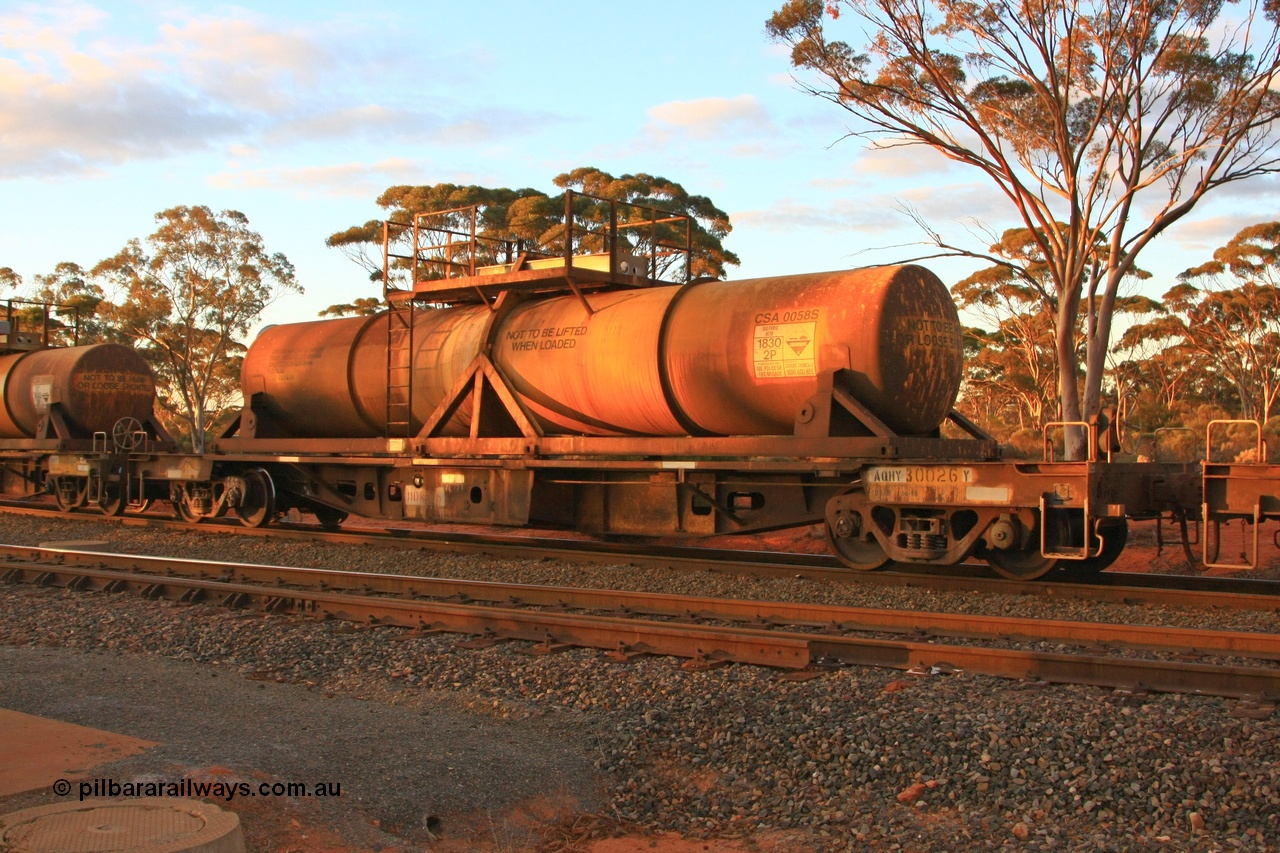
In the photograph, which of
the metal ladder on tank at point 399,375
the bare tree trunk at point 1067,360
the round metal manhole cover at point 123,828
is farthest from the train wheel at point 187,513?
the bare tree trunk at point 1067,360

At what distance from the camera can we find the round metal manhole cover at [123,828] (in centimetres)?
373

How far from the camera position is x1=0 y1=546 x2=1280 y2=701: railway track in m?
6.65

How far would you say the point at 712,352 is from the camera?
449 inches

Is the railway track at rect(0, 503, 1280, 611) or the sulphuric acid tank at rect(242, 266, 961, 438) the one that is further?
the sulphuric acid tank at rect(242, 266, 961, 438)

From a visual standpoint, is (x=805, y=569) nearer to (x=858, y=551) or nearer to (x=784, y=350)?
(x=858, y=551)

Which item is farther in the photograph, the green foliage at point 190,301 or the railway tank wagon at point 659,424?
the green foliage at point 190,301

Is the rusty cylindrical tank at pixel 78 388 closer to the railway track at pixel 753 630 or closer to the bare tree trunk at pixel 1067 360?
the railway track at pixel 753 630

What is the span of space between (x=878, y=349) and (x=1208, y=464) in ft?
9.79

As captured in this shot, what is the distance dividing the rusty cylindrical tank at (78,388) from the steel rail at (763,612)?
9.04 m

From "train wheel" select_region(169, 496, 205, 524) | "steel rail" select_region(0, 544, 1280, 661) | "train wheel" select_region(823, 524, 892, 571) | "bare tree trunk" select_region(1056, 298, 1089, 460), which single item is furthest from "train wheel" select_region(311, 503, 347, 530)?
"bare tree trunk" select_region(1056, 298, 1089, 460)

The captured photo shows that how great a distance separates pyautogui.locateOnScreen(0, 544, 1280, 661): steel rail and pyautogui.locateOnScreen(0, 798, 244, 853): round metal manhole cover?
17.2 ft

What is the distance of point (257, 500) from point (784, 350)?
28.8 feet

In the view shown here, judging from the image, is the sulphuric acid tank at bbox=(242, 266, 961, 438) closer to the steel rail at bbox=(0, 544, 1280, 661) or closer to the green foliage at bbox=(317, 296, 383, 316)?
the steel rail at bbox=(0, 544, 1280, 661)

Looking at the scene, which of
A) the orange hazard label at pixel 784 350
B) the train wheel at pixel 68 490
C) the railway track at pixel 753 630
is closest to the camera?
the railway track at pixel 753 630
